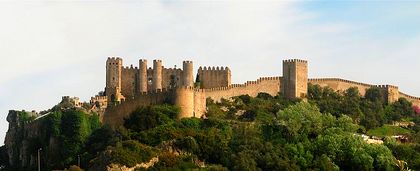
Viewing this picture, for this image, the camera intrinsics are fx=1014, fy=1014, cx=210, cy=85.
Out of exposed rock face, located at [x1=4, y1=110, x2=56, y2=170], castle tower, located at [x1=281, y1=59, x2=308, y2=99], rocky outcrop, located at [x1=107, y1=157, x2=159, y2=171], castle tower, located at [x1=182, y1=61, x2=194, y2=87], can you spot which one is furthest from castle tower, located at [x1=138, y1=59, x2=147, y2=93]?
rocky outcrop, located at [x1=107, y1=157, x2=159, y2=171]

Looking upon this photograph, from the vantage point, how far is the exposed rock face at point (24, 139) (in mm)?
72500

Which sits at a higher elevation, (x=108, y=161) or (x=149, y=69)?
(x=149, y=69)

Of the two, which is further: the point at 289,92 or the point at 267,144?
the point at 289,92

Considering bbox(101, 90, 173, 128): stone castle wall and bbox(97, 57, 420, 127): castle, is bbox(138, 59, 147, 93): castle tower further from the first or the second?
bbox(101, 90, 173, 128): stone castle wall

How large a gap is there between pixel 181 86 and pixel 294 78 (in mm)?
13146

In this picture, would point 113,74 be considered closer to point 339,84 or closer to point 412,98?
point 339,84

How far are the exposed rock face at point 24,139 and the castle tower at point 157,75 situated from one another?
8.36 meters

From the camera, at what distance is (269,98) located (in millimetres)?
76375

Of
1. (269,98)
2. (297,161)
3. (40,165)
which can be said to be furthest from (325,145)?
(40,165)

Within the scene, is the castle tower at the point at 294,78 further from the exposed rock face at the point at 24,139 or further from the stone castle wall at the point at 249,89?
the exposed rock face at the point at 24,139

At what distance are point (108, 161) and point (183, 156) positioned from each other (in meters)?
4.62

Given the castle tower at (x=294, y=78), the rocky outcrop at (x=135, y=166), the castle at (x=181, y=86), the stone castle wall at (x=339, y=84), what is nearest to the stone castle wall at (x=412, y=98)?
the stone castle wall at (x=339, y=84)

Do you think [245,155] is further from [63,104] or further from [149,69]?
[63,104]

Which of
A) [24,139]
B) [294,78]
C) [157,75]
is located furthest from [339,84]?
[24,139]
